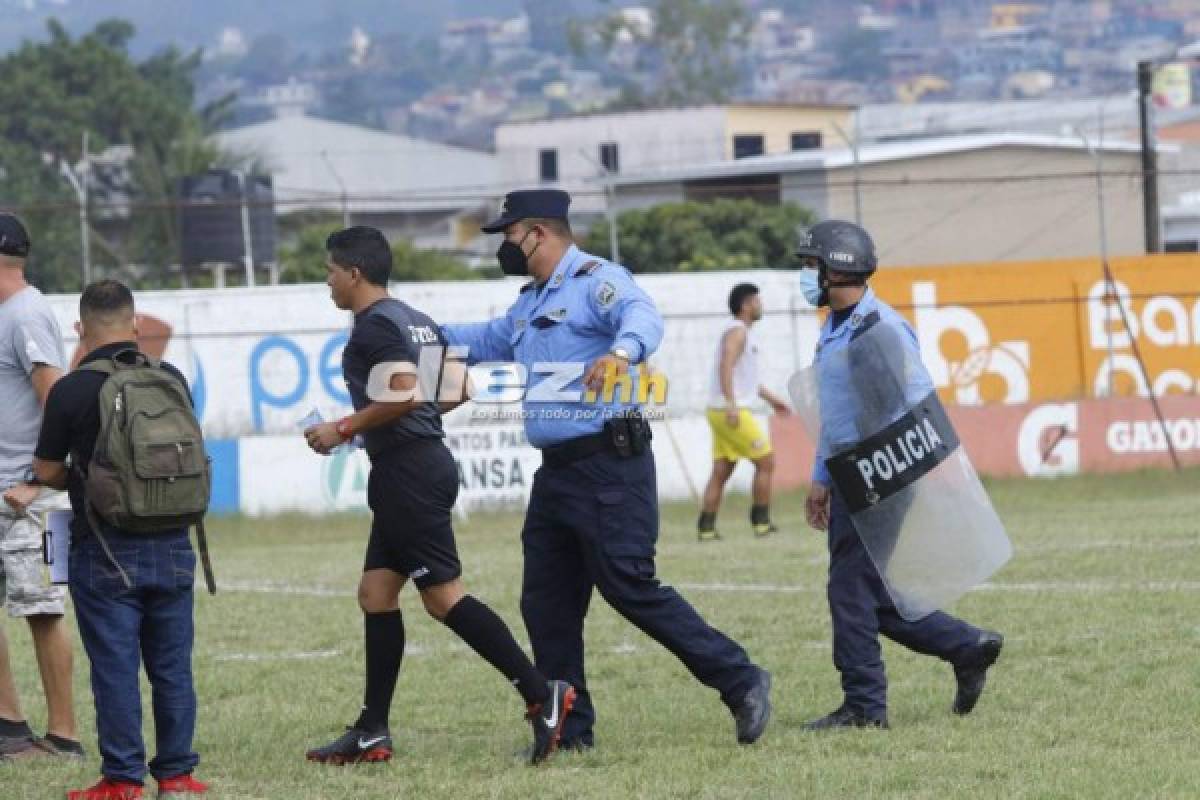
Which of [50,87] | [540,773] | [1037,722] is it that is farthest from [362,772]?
[50,87]

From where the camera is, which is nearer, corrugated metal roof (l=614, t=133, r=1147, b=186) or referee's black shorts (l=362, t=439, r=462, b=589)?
referee's black shorts (l=362, t=439, r=462, b=589)

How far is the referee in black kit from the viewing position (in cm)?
791

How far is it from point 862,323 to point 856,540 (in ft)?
2.61

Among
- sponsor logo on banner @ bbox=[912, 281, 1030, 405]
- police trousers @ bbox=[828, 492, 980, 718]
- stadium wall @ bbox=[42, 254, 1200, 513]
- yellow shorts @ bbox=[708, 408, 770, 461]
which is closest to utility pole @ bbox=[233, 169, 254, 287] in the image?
stadium wall @ bbox=[42, 254, 1200, 513]

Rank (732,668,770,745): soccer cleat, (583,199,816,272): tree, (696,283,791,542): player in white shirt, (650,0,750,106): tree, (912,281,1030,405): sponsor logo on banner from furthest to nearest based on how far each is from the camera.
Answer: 1. (650,0,750,106): tree
2. (583,199,816,272): tree
3. (912,281,1030,405): sponsor logo on banner
4. (696,283,791,542): player in white shirt
5. (732,668,770,745): soccer cleat

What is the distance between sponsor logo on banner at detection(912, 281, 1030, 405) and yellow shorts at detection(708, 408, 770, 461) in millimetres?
9429

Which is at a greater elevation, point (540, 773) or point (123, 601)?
point (123, 601)

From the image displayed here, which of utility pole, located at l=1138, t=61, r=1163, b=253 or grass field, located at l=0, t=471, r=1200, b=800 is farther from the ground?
utility pole, located at l=1138, t=61, r=1163, b=253

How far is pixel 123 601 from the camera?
7473 mm

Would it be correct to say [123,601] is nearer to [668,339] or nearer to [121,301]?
[121,301]

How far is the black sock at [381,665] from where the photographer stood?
8258mm

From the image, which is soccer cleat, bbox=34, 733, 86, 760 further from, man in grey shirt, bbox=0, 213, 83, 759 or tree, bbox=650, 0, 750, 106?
tree, bbox=650, 0, 750, 106

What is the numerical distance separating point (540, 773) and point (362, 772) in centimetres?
66

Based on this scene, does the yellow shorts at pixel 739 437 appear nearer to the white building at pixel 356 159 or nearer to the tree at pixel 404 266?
the tree at pixel 404 266
